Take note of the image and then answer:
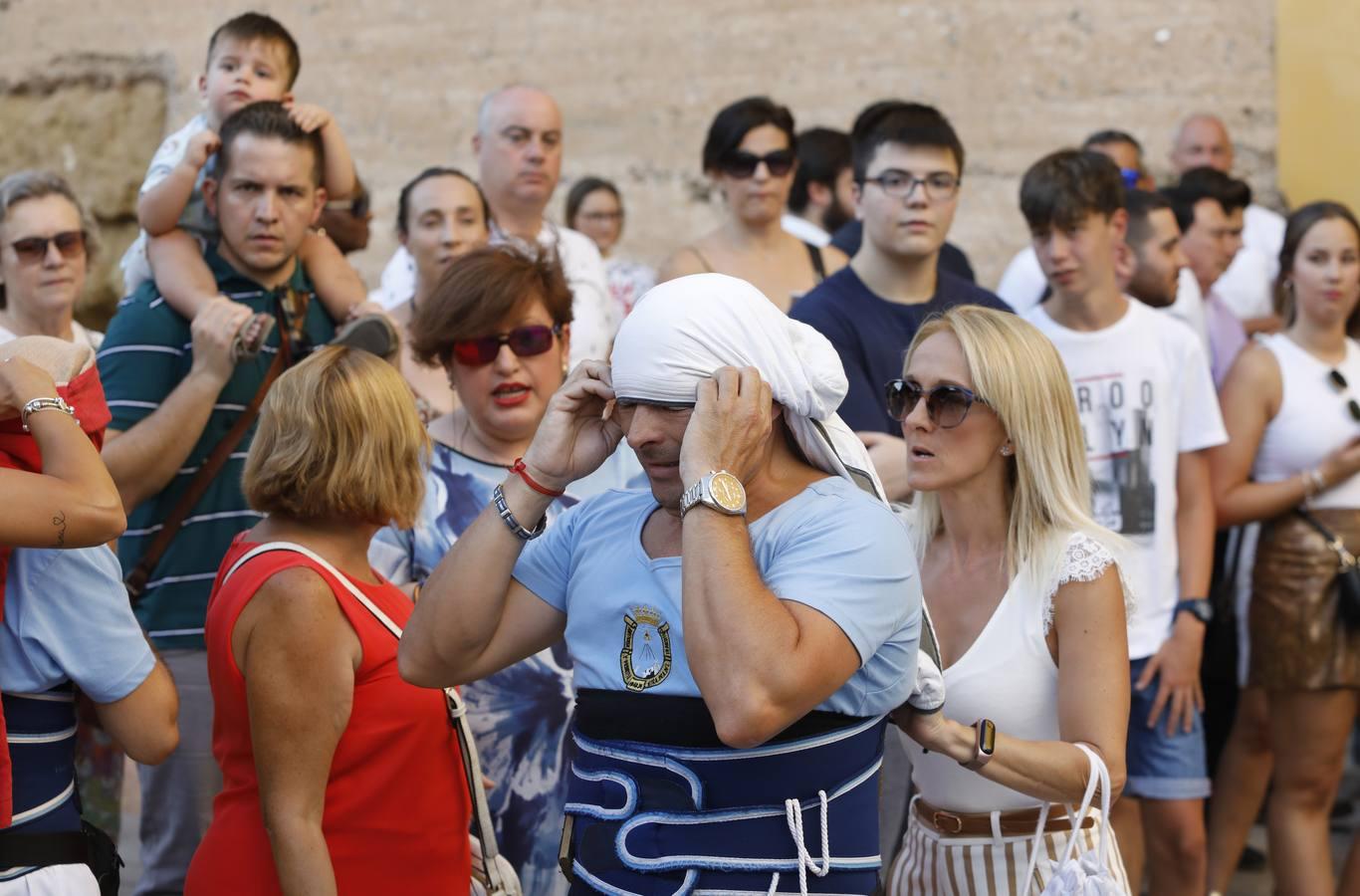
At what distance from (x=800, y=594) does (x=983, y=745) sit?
526 mm

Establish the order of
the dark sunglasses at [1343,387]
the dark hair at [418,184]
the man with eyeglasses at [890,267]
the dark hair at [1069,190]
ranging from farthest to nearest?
the dark hair at [418,184], the dark sunglasses at [1343,387], the dark hair at [1069,190], the man with eyeglasses at [890,267]

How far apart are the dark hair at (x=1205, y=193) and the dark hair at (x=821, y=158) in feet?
4.41

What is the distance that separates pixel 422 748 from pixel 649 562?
81 cm

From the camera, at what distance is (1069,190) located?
456cm

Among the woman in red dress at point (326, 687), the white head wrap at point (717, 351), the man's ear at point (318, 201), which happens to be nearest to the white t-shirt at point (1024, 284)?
the man's ear at point (318, 201)

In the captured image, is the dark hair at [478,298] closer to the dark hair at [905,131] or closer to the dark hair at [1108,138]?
the dark hair at [905,131]

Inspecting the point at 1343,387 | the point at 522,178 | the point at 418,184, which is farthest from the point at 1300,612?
the point at 418,184

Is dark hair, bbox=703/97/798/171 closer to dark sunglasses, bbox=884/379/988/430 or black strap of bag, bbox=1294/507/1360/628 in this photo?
black strap of bag, bbox=1294/507/1360/628

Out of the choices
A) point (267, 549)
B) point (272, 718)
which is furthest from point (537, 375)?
point (272, 718)

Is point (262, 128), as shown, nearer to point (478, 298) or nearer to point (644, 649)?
point (478, 298)

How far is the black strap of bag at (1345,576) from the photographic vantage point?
15.2ft

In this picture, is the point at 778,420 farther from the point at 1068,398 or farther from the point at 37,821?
the point at 37,821

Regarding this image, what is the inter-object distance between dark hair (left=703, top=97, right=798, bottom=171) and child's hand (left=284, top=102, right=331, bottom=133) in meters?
1.45

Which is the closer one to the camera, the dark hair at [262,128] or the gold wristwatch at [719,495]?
the gold wristwatch at [719,495]
